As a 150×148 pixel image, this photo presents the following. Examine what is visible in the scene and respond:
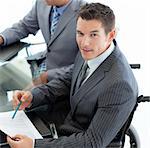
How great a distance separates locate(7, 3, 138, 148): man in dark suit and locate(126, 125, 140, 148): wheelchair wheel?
0.38 m

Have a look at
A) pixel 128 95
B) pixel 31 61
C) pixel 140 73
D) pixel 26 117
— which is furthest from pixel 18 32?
pixel 140 73

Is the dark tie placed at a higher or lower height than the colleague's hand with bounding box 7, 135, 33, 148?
higher

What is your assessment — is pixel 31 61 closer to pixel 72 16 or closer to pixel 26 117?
pixel 72 16

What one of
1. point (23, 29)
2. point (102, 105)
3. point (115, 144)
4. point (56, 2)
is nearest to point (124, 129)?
point (115, 144)

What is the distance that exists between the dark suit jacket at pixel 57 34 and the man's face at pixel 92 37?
403mm

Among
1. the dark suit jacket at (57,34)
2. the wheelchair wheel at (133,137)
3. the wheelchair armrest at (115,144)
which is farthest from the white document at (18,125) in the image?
the wheelchair wheel at (133,137)

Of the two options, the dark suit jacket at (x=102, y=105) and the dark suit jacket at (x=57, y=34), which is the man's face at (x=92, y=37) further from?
the dark suit jacket at (x=57, y=34)

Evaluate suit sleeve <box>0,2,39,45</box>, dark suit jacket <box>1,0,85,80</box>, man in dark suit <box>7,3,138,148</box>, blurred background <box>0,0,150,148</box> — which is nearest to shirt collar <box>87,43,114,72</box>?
man in dark suit <box>7,3,138,148</box>

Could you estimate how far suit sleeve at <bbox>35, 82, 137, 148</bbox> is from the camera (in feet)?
4.06

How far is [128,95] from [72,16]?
68 centimetres

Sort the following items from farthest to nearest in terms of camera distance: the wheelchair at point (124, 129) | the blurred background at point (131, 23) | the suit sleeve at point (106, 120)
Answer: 1. the blurred background at point (131, 23)
2. the wheelchair at point (124, 129)
3. the suit sleeve at point (106, 120)

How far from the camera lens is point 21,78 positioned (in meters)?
1.70

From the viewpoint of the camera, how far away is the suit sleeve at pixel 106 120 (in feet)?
4.06

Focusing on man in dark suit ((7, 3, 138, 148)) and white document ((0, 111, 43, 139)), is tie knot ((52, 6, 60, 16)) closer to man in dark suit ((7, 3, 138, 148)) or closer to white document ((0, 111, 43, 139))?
man in dark suit ((7, 3, 138, 148))
